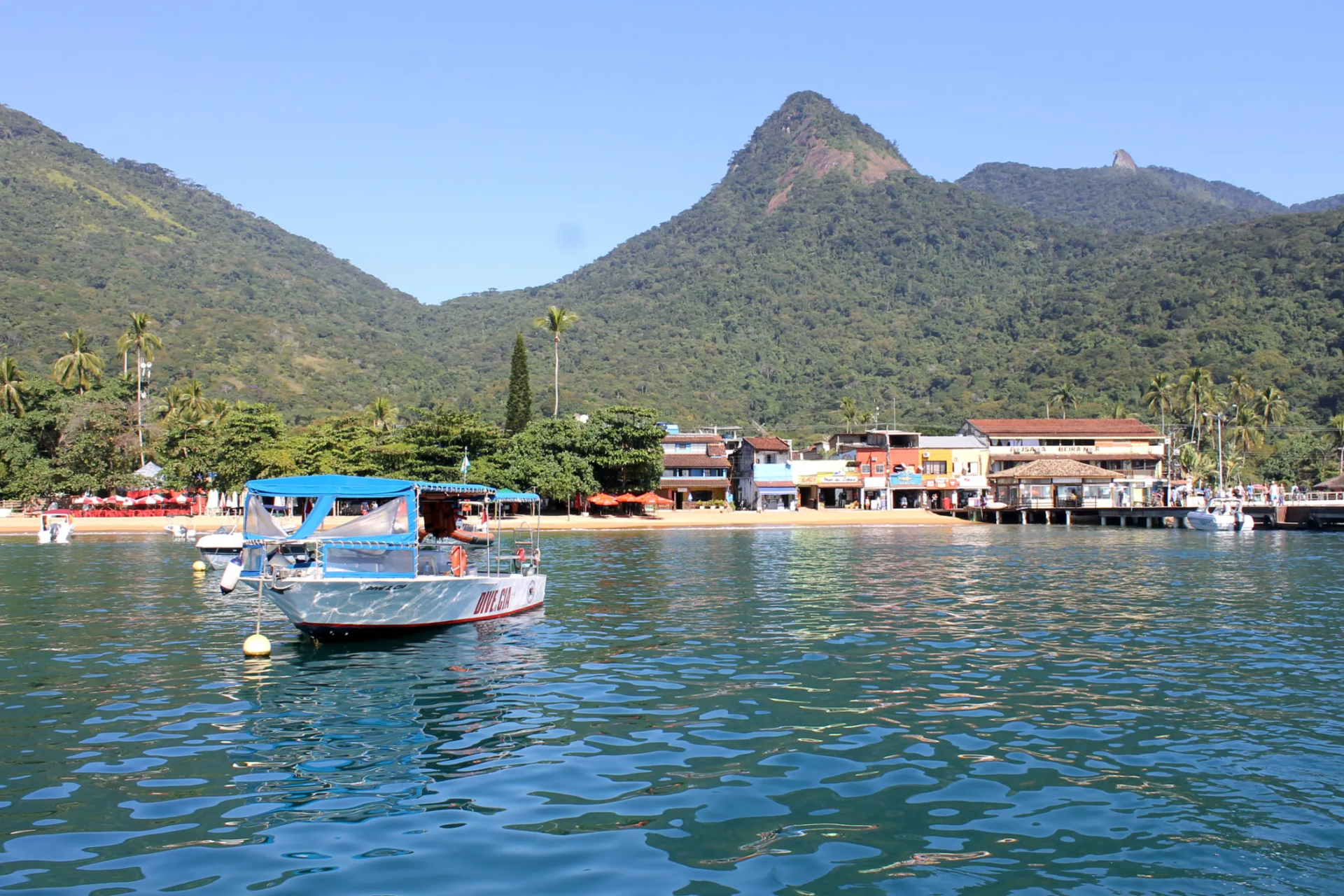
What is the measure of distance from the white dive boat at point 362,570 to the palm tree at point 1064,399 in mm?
117827

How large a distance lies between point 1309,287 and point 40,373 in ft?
581

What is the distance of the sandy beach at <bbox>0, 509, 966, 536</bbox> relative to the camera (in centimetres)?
7231

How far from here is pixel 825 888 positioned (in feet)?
30.5

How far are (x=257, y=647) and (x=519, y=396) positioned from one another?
7321cm

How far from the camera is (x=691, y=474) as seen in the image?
3967 inches

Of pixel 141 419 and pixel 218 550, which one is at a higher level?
pixel 141 419

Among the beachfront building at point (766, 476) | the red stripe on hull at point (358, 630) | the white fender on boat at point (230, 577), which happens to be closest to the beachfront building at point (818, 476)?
the beachfront building at point (766, 476)

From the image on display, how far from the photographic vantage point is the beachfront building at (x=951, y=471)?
103312 mm

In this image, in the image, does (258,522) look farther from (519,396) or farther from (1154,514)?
(1154,514)

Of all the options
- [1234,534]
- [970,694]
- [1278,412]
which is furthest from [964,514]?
[970,694]

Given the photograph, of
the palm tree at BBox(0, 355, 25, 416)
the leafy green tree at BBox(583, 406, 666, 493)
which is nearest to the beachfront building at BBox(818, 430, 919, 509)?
the leafy green tree at BBox(583, 406, 666, 493)

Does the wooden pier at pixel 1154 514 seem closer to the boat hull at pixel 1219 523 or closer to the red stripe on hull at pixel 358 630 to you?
the boat hull at pixel 1219 523

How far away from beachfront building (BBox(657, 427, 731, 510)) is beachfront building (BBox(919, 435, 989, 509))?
20.9 meters

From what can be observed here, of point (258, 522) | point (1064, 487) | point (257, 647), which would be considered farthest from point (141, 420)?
point (1064, 487)
